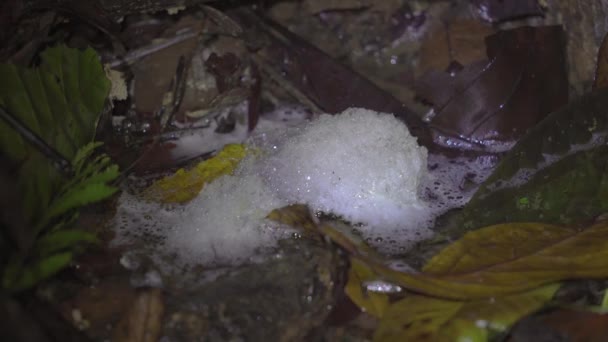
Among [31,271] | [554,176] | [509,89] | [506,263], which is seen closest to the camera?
[31,271]

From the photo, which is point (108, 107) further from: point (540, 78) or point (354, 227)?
point (540, 78)

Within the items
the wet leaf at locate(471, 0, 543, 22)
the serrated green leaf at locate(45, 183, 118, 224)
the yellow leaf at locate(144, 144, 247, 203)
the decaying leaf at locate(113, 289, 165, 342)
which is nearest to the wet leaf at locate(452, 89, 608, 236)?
the wet leaf at locate(471, 0, 543, 22)

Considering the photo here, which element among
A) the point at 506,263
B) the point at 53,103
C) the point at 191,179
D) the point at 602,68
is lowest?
the point at 191,179

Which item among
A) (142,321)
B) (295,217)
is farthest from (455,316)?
(142,321)

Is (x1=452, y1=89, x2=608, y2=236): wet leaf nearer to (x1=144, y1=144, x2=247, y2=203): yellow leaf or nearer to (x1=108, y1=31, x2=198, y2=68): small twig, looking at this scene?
(x1=144, y1=144, x2=247, y2=203): yellow leaf

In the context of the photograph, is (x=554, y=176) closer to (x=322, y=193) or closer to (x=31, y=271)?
(x=322, y=193)

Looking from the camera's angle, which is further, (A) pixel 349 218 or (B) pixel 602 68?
(B) pixel 602 68

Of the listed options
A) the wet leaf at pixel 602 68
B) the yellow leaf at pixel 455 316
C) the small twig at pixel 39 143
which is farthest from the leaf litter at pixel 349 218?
the small twig at pixel 39 143
